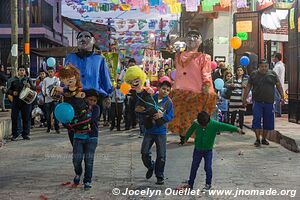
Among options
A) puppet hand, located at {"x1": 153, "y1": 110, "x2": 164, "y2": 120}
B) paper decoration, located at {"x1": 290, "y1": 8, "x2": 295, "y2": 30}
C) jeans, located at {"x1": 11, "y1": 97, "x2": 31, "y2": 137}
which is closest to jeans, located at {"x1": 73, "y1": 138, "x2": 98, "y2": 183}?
puppet hand, located at {"x1": 153, "y1": 110, "x2": 164, "y2": 120}

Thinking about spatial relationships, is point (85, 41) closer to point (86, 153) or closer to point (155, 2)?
point (86, 153)

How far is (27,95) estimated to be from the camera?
1086cm

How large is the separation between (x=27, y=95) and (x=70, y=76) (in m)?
5.33

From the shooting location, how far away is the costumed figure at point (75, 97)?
5.84 metres

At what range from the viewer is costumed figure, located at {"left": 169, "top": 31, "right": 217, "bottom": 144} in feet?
26.6

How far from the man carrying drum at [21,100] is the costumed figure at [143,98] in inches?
211

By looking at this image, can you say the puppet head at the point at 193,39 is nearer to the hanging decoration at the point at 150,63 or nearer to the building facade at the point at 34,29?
the hanging decoration at the point at 150,63

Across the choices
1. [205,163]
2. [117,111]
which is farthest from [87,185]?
[117,111]

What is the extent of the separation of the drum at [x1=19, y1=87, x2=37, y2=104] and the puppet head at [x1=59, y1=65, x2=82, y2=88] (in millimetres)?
5212

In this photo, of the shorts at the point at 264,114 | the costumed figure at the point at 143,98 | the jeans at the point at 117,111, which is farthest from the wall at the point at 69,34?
the costumed figure at the point at 143,98

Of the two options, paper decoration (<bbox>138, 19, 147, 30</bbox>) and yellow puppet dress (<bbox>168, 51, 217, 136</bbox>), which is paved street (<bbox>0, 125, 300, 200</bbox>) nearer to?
yellow puppet dress (<bbox>168, 51, 217, 136</bbox>)

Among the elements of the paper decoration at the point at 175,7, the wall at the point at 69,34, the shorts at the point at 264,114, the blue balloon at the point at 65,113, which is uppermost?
the wall at the point at 69,34

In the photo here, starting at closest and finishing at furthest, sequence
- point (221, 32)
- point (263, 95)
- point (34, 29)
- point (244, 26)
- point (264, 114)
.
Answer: point (263, 95)
point (264, 114)
point (244, 26)
point (221, 32)
point (34, 29)

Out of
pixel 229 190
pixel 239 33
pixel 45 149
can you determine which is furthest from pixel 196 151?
pixel 239 33
